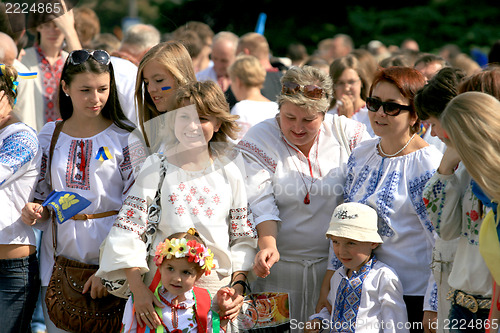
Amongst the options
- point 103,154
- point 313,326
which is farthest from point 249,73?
point 313,326

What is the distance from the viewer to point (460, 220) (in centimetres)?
336

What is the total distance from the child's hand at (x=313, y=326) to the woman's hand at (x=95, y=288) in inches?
49.1

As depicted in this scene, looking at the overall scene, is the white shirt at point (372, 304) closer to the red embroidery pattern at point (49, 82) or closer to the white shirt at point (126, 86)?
the white shirt at point (126, 86)

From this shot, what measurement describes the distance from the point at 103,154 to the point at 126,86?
105cm

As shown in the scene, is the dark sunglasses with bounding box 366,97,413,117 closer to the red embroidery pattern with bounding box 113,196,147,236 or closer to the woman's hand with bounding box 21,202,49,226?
the red embroidery pattern with bounding box 113,196,147,236

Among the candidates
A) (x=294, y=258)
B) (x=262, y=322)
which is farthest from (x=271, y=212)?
(x=262, y=322)

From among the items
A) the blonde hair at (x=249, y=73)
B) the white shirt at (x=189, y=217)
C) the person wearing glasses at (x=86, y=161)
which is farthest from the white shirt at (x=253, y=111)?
the white shirt at (x=189, y=217)

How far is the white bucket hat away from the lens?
12.4ft

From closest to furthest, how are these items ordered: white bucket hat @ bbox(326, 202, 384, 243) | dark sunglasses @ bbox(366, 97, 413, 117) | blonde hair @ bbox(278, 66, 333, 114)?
white bucket hat @ bbox(326, 202, 384, 243), dark sunglasses @ bbox(366, 97, 413, 117), blonde hair @ bbox(278, 66, 333, 114)

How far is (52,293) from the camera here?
378 centimetres

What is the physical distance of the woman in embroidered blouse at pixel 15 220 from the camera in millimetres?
3840

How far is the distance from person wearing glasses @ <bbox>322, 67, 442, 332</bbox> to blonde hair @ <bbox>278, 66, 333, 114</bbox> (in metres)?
0.30

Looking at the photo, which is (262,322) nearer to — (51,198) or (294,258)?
(294,258)

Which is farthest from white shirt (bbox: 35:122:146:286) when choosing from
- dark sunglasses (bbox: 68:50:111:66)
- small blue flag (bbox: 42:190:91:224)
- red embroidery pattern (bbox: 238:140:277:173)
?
red embroidery pattern (bbox: 238:140:277:173)
